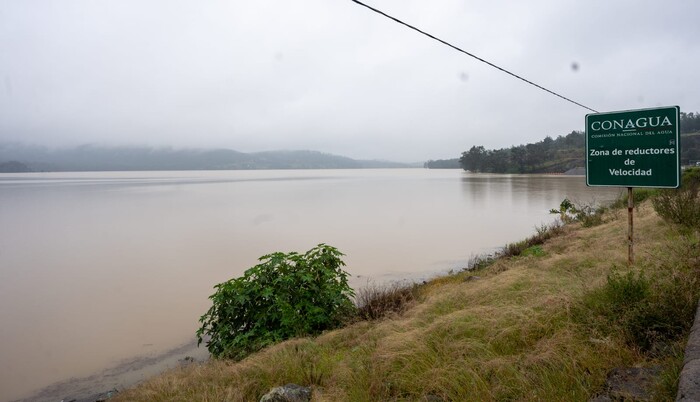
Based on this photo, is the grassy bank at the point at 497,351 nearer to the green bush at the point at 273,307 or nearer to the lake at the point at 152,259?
the green bush at the point at 273,307

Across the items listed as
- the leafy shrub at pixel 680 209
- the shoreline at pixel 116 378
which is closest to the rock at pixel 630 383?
the shoreline at pixel 116 378

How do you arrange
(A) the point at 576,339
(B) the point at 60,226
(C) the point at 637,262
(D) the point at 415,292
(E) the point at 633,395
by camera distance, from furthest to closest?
(B) the point at 60,226
(D) the point at 415,292
(C) the point at 637,262
(A) the point at 576,339
(E) the point at 633,395

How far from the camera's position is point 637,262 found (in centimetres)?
614

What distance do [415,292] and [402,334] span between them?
3769 millimetres

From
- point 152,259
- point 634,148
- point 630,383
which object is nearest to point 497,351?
point 630,383

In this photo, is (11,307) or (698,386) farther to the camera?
(11,307)

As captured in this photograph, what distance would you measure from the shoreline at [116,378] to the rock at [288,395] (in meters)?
3.60

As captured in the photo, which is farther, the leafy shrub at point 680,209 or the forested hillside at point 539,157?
the forested hillside at point 539,157

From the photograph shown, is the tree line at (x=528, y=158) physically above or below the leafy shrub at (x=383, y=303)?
above

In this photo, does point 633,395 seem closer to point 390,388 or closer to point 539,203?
point 390,388

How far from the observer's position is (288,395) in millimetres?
3721

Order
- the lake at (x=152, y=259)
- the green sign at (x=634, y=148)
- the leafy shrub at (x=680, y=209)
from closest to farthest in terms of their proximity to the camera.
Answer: the green sign at (x=634, y=148) → the lake at (x=152, y=259) → the leafy shrub at (x=680, y=209)

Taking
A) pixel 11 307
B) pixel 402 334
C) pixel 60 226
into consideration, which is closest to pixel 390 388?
pixel 402 334

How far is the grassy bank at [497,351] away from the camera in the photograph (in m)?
3.19
